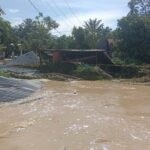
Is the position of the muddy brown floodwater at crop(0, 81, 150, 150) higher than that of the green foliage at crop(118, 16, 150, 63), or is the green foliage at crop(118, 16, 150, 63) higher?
the green foliage at crop(118, 16, 150, 63)

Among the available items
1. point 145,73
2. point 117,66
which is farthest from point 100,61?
point 145,73

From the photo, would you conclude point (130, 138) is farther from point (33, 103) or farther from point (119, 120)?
point (33, 103)

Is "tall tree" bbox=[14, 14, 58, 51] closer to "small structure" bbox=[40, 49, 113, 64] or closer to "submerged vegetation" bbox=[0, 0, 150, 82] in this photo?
"submerged vegetation" bbox=[0, 0, 150, 82]

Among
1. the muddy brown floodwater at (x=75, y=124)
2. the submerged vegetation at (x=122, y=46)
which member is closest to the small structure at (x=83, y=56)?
the submerged vegetation at (x=122, y=46)

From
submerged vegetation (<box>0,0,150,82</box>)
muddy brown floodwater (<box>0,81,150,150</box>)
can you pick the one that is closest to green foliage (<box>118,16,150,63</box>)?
submerged vegetation (<box>0,0,150,82</box>)

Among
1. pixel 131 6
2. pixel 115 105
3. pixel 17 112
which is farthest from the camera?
pixel 131 6

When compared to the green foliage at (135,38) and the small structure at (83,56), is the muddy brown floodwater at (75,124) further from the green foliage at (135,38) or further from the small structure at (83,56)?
the small structure at (83,56)

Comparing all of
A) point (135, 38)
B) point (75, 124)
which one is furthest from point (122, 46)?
point (75, 124)

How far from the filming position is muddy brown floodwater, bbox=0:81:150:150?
8398 millimetres

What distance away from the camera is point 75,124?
34.8 ft

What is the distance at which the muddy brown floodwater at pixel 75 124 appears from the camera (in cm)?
840

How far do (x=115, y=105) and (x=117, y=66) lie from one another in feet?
50.3

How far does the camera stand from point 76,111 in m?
13.0

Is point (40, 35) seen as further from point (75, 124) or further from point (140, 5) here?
point (75, 124)
